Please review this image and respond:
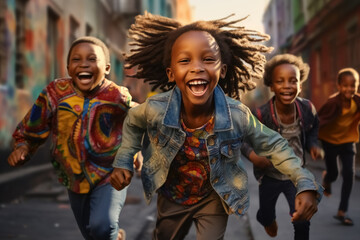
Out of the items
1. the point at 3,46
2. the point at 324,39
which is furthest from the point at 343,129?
the point at 324,39

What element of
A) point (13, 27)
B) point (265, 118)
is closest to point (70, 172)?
point (265, 118)

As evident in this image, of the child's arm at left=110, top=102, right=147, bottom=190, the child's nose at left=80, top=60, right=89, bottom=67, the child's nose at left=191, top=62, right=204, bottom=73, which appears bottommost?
the child's arm at left=110, top=102, right=147, bottom=190

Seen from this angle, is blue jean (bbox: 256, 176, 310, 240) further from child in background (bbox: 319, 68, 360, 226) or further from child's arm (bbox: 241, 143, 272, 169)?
child in background (bbox: 319, 68, 360, 226)

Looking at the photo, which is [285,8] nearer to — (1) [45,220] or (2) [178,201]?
(1) [45,220]

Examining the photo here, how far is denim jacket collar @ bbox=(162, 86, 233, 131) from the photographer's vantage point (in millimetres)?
3162

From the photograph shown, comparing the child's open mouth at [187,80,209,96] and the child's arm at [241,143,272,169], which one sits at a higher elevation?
the child's open mouth at [187,80,209,96]

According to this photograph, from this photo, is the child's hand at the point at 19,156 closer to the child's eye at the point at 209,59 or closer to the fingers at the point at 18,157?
the fingers at the point at 18,157

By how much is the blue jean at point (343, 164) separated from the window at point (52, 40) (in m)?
7.26

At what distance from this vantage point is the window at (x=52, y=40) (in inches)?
475

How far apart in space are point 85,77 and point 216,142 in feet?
4.29

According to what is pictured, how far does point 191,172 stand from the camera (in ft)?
10.8

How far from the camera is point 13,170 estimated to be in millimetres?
8906

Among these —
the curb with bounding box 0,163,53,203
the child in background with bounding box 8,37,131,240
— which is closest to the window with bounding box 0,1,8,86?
the curb with bounding box 0,163,53,203

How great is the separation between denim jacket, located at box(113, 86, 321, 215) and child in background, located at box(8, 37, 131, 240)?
66 centimetres
